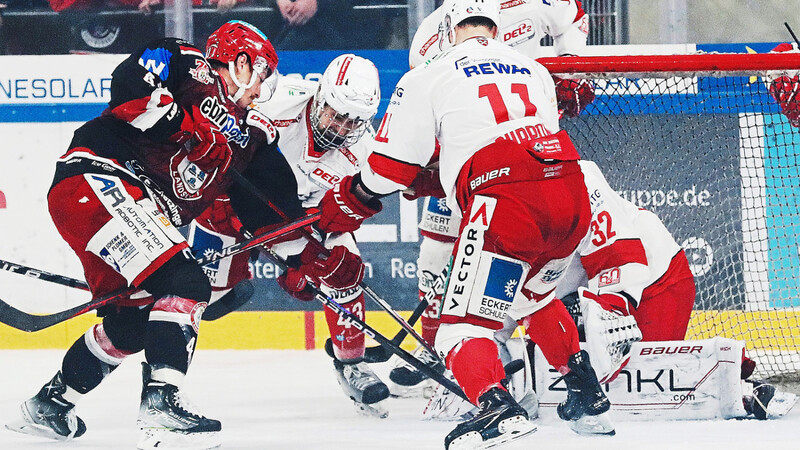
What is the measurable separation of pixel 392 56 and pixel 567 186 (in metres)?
2.16

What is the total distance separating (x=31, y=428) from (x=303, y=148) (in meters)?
1.16

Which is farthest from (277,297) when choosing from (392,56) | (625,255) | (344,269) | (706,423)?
(706,423)

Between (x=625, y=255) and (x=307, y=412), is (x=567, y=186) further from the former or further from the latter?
(x=307, y=412)

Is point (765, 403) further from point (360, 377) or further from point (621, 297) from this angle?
point (360, 377)

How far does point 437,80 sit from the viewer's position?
2.82m

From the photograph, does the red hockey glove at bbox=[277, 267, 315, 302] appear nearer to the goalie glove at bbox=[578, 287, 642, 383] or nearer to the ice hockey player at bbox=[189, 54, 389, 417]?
the ice hockey player at bbox=[189, 54, 389, 417]

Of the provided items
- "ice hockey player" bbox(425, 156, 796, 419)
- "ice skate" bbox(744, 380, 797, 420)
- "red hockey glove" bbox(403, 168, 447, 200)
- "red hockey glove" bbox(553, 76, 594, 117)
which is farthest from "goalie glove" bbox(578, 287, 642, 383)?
"red hockey glove" bbox(553, 76, 594, 117)

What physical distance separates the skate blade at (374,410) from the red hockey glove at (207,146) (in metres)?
0.85

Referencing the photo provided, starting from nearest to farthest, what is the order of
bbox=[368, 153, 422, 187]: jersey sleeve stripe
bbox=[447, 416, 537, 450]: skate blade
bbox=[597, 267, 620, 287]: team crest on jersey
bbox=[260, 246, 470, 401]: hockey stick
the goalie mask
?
1. bbox=[447, 416, 537, 450]: skate blade
2. bbox=[368, 153, 422, 187]: jersey sleeve stripe
3. bbox=[260, 246, 470, 401]: hockey stick
4. the goalie mask
5. bbox=[597, 267, 620, 287]: team crest on jersey

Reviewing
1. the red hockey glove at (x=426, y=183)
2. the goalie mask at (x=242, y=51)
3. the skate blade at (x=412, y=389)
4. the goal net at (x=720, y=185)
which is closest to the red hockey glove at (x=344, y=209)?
the red hockey glove at (x=426, y=183)

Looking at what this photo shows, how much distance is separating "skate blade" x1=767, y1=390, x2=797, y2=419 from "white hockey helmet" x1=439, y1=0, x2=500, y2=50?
123cm

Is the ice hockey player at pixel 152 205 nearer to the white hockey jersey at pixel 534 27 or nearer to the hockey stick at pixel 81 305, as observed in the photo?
the hockey stick at pixel 81 305

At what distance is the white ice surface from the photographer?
2.94 m

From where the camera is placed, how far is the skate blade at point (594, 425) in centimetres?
296
